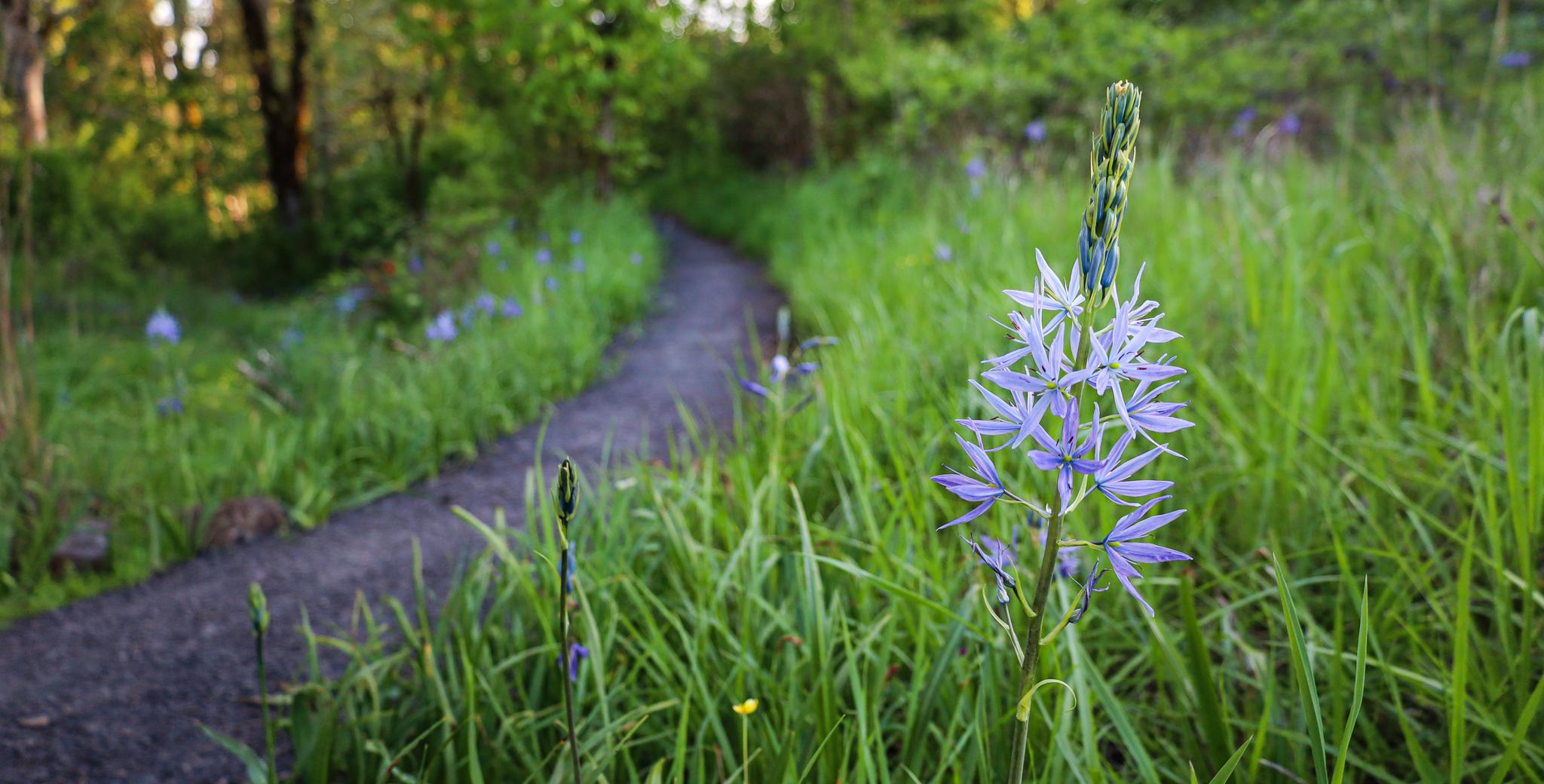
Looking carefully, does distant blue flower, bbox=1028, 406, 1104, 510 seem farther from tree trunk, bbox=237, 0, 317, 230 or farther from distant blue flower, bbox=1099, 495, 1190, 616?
tree trunk, bbox=237, 0, 317, 230

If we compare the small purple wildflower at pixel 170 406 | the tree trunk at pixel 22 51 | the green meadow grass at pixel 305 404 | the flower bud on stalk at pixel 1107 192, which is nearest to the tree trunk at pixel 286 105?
the green meadow grass at pixel 305 404

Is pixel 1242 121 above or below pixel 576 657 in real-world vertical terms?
above

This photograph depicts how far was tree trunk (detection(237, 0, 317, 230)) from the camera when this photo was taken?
1062 cm

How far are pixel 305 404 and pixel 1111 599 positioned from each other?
375 centimetres

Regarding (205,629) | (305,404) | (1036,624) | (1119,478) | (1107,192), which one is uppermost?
(1107,192)

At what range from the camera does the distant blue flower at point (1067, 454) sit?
645mm

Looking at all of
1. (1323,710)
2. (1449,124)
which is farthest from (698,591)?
(1449,124)

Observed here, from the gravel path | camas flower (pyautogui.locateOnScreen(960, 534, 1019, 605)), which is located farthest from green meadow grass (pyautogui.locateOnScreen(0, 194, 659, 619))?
camas flower (pyautogui.locateOnScreen(960, 534, 1019, 605))

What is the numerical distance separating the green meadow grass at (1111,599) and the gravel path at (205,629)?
0.28m

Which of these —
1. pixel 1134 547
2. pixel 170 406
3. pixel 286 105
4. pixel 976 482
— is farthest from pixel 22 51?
pixel 286 105

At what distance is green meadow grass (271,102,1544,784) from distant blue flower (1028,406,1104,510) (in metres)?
0.17

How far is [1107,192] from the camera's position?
2.03 ft

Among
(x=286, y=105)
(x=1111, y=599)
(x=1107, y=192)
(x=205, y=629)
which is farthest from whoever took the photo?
(x=286, y=105)

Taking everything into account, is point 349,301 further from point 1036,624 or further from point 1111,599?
point 1036,624
